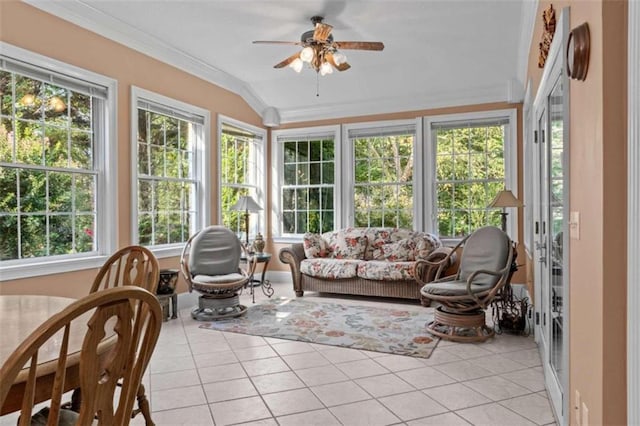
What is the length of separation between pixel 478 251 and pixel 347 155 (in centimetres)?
296

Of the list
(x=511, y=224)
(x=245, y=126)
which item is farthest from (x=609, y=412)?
(x=245, y=126)

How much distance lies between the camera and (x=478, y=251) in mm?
4305

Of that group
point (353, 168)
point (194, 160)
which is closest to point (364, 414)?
point (194, 160)

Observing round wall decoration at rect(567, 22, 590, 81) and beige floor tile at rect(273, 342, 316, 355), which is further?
beige floor tile at rect(273, 342, 316, 355)

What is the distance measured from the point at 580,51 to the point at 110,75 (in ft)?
13.6

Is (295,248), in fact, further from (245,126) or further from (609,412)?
(609,412)

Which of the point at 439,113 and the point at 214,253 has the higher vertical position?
the point at 439,113

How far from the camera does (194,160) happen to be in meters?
5.52

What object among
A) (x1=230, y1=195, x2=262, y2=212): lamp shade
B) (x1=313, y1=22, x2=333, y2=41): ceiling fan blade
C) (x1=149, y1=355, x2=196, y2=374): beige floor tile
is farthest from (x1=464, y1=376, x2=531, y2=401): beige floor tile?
(x1=230, y1=195, x2=262, y2=212): lamp shade

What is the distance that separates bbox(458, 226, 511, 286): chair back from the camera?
4.02 metres

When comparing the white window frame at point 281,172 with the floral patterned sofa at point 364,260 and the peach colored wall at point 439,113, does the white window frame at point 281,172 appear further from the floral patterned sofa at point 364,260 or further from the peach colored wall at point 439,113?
the floral patterned sofa at point 364,260

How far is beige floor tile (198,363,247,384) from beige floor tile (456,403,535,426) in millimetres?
1542

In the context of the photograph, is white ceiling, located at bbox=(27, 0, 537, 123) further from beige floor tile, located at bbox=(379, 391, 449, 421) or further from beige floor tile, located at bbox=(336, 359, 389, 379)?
beige floor tile, located at bbox=(379, 391, 449, 421)

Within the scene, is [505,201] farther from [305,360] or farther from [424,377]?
[305,360]
